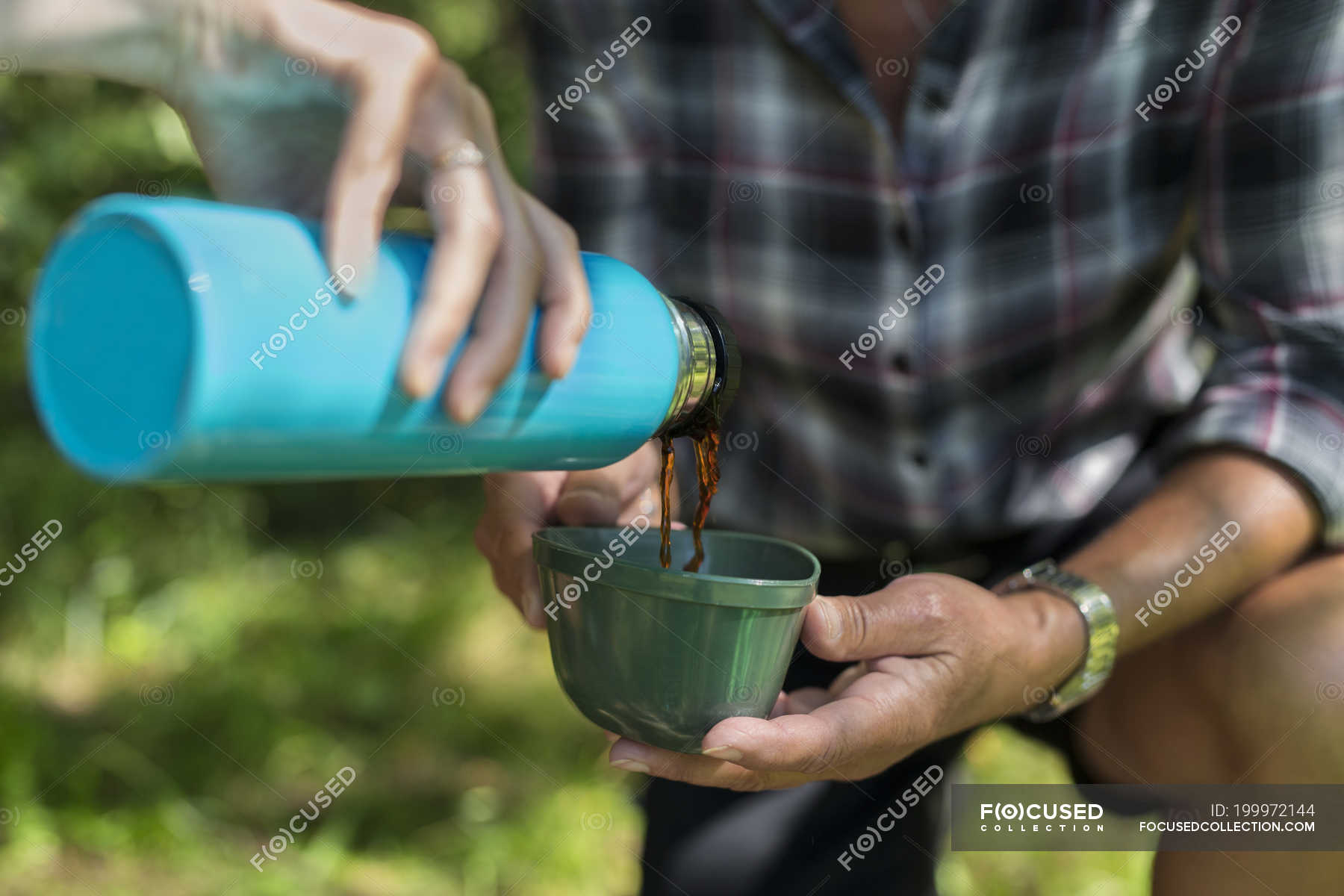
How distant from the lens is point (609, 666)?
77 centimetres

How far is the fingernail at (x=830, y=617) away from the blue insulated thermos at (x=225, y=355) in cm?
28

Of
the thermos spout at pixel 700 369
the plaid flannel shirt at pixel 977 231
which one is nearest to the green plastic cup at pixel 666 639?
the thermos spout at pixel 700 369

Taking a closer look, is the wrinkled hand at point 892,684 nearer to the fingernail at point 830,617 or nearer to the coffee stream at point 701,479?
the fingernail at point 830,617

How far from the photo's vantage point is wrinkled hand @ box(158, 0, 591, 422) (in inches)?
22.2

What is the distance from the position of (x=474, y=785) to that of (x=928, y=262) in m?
1.22

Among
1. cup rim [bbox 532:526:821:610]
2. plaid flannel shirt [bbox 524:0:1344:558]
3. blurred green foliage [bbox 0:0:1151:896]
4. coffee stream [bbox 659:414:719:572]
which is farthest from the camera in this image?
blurred green foliage [bbox 0:0:1151:896]

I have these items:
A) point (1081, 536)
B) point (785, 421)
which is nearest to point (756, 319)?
point (785, 421)

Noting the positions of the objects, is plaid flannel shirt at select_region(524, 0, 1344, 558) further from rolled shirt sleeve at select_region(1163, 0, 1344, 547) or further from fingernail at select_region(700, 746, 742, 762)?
fingernail at select_region(700, 746, 742, 762)

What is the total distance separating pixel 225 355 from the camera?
495 mm

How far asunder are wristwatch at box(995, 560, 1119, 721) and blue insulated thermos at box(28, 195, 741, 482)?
598mm

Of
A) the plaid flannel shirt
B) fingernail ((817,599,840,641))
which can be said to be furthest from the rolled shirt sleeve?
fingernail ((817,599,840,641))

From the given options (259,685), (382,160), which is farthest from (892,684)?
(259,685)

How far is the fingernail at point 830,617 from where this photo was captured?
2.52ft

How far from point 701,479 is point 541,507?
21 cm
